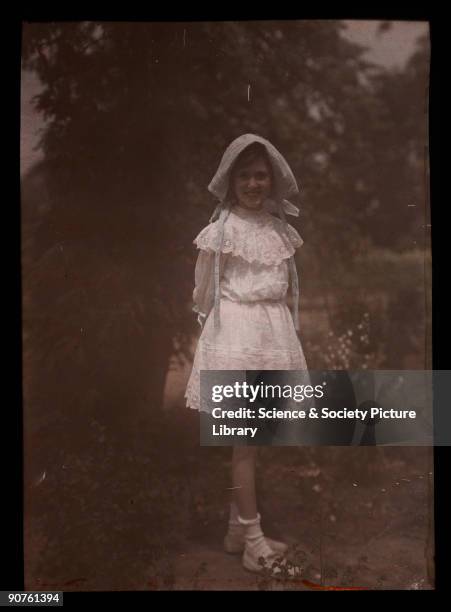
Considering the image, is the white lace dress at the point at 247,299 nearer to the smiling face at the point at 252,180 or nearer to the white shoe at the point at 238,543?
the smiling face at the point at 252,180

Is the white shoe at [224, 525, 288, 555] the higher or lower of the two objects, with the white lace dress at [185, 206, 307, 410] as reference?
lower

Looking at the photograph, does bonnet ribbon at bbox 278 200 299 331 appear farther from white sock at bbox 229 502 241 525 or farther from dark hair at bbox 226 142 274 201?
white sock at bbox 229 502 241 525

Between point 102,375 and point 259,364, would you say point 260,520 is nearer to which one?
point 259,364

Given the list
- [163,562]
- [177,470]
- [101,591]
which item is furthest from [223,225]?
[101,591]

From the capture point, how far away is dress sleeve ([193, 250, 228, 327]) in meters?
2.61

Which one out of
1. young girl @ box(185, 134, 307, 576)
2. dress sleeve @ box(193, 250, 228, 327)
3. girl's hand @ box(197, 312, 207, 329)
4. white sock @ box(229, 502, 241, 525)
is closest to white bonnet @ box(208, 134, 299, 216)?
young girl @ box(185, 134, 307, 576)

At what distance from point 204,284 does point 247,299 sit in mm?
223

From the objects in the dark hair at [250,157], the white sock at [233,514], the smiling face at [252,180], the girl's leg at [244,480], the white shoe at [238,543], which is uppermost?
the dark hair at [250,157]

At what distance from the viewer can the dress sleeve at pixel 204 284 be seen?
261 centimetres

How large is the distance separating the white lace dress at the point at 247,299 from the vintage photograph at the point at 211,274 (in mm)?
12

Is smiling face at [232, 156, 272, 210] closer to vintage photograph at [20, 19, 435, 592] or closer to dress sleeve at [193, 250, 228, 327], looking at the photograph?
vintage photograph at [20, 19, 435, 592]

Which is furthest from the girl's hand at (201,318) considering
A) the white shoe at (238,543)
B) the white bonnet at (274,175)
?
the white shoe at (238,543)

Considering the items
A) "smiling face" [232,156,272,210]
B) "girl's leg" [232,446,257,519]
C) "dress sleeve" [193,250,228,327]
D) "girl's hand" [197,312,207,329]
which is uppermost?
"smiling face" [232,156,272,210]

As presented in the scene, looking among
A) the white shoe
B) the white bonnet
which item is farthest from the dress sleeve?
the white shoe
